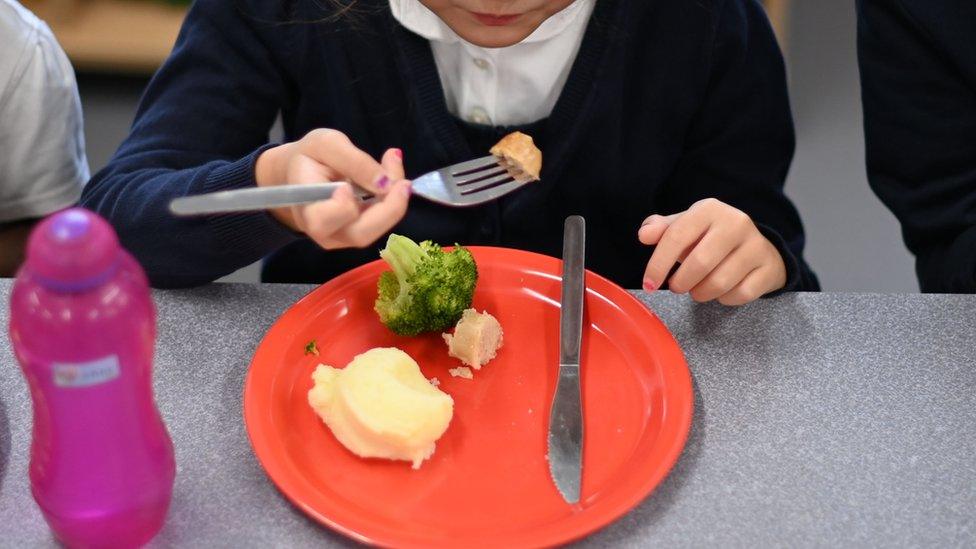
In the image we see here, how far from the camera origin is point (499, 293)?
0.98 meters

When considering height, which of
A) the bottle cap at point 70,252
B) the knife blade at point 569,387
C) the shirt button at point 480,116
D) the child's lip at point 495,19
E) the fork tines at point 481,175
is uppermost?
the bottle cap at point 70,252

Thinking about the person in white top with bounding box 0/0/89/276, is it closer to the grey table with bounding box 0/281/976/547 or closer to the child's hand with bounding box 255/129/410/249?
the grey table with bounding box 0/281/976/547

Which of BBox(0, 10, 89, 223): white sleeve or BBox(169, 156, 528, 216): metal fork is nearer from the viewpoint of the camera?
BBox(169, 156, 528, 216): metal fork

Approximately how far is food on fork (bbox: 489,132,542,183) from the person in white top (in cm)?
65

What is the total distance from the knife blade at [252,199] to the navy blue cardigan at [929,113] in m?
0.82

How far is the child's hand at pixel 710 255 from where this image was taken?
914mm

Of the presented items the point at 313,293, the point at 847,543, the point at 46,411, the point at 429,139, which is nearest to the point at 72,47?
the point at 429,139

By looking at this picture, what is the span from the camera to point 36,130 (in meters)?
1.23

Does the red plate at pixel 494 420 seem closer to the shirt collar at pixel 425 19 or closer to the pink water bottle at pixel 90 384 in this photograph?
the pink water bottle at pixel 90 384

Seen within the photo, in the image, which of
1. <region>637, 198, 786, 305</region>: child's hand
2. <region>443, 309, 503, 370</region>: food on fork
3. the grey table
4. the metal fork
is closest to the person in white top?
the grey table

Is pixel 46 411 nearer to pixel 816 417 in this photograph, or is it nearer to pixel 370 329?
pixel 370 329

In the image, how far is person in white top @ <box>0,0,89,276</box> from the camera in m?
1.21

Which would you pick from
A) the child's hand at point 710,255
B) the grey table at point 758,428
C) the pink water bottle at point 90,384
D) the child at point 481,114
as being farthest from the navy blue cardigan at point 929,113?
the pink water bottle at point 90,384

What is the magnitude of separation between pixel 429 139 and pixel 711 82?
0.38 meters
